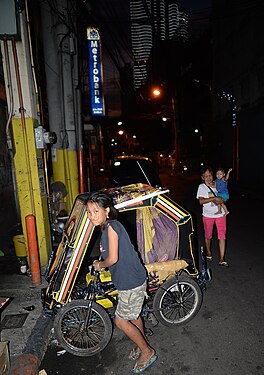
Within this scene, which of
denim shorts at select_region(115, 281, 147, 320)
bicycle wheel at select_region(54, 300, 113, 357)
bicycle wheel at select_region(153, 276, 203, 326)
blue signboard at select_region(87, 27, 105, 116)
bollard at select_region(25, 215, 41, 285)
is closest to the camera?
denim shorts at select_region(115, 281, 147, 320)

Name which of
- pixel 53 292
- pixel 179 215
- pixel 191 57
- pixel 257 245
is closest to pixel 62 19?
pixel 179 215

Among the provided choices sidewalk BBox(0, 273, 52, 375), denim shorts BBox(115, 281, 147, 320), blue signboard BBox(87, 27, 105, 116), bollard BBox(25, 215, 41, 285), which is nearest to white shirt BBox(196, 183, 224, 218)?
denim shorts BBox(115, 281, 147, 320)

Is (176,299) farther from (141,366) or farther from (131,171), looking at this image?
(131,171)

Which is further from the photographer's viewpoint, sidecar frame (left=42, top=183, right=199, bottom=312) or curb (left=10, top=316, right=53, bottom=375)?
sidecar frame (left=42, top=183, right=199, bottom=312)

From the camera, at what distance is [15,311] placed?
4.16 m

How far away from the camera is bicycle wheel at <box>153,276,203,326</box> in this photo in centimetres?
365

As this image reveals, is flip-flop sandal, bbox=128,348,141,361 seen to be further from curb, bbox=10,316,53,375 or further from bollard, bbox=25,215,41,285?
bollard, bbox=25,215,41,285

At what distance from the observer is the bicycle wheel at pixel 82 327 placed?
10.5 feet

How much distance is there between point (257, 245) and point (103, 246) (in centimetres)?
506

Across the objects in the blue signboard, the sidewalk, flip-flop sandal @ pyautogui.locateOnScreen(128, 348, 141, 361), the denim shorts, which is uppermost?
the blue signboard

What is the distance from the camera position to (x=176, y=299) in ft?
12.5

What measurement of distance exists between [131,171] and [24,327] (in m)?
6.25

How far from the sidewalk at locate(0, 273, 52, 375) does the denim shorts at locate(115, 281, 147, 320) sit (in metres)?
1.15

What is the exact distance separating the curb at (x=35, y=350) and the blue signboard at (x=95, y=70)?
10.9m
